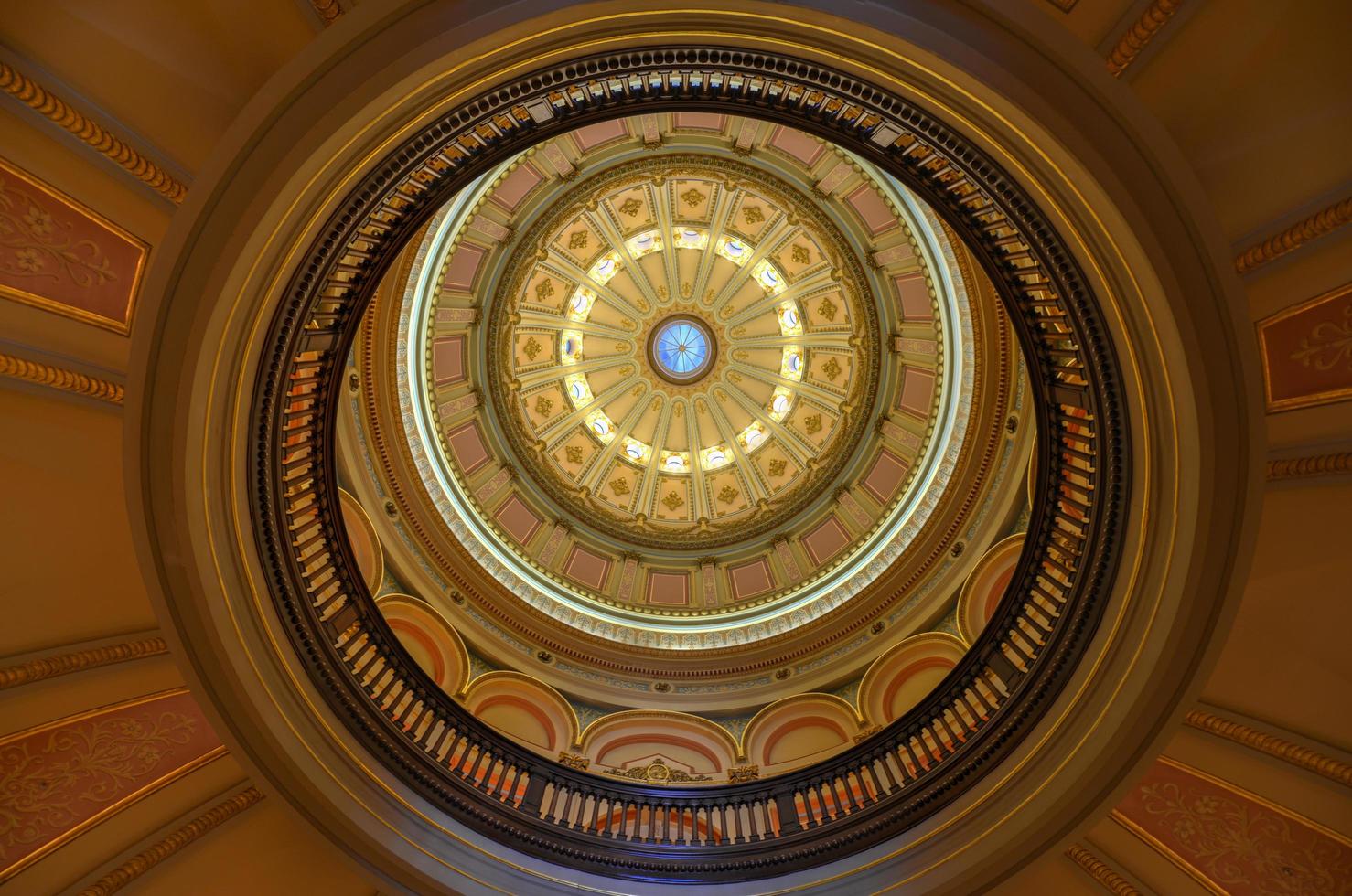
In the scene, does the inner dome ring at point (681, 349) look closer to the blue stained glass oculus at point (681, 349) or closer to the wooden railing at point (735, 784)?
the blue stained glass oculus at point (681, 349)

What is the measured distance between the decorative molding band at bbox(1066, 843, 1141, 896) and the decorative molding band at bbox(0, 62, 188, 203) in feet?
35.9

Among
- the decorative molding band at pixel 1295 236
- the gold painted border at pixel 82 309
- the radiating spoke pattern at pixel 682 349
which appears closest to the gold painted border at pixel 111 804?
the gold painted border at pixel 82 309

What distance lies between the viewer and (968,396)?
14.5 metres

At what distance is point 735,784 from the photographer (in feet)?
30.6

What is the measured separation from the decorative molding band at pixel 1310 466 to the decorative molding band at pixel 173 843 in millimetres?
10660

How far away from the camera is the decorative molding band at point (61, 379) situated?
18.6 feet

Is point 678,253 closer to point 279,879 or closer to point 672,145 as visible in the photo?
point 672,145

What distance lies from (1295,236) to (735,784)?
27.4 ft

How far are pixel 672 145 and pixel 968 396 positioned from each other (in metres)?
8.51

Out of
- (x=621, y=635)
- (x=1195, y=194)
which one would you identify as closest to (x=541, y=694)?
(x=621, y=635)

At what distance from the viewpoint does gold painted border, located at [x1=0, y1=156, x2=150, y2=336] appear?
5.41 meters

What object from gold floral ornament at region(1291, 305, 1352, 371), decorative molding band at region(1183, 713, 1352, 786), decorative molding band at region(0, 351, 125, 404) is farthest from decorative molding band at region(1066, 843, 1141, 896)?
decorative molding band at region(0, 351, 125, 404)

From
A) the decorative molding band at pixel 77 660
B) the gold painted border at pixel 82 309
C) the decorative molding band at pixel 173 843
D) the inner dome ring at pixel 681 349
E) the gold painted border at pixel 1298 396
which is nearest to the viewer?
the gold painted border at pixel 82 309

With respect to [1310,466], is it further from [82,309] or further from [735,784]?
[82,309]
